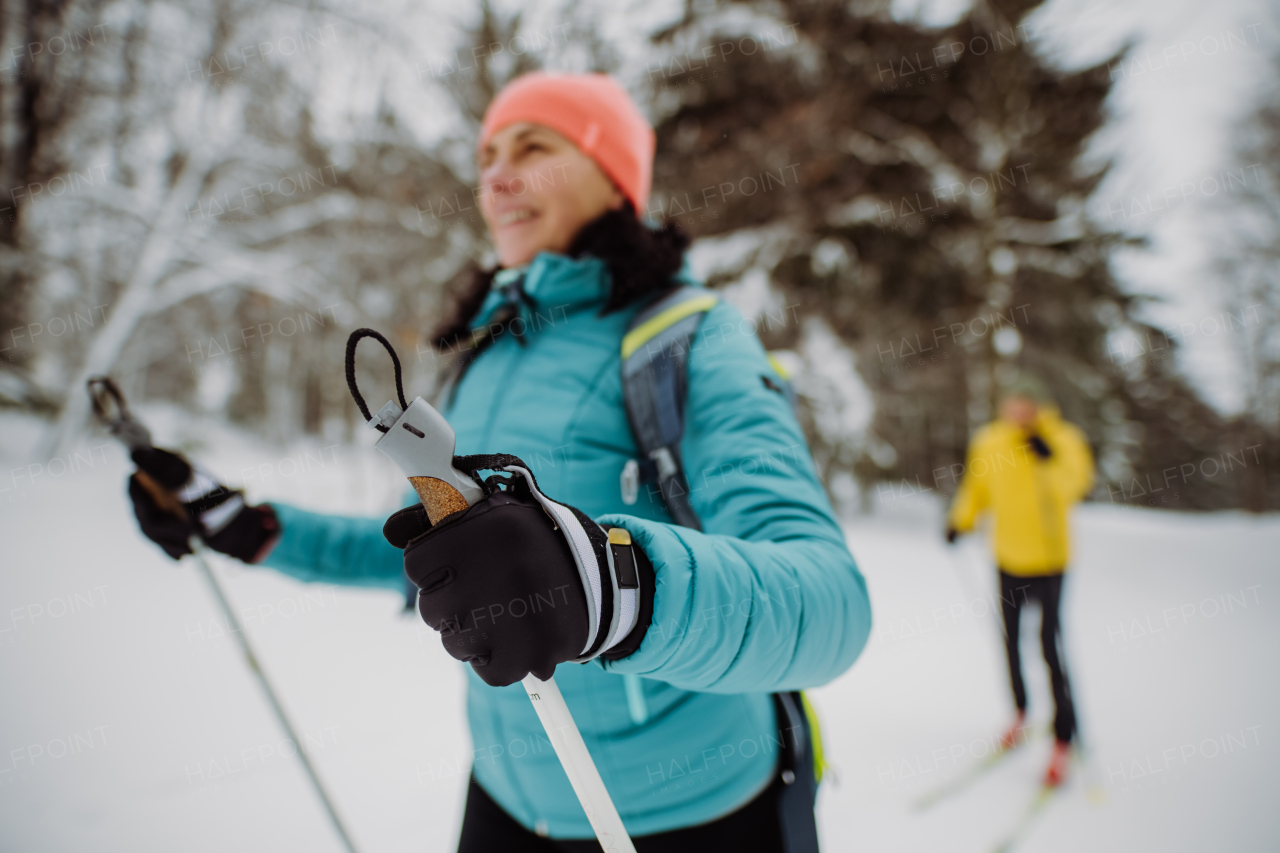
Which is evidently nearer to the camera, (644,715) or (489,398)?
(644,715)

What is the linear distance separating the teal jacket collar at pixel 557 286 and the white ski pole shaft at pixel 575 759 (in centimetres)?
80

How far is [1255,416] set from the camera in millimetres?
15195

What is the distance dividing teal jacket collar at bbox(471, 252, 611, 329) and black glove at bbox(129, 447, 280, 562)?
902 mm

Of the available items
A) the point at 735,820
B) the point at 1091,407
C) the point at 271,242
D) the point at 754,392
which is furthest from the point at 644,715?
the point at 1091,407

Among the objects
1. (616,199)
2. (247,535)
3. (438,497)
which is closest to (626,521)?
(438,497)

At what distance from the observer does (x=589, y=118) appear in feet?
5.10

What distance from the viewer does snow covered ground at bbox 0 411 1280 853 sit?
2.63 metres

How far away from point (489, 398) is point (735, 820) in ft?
3.21

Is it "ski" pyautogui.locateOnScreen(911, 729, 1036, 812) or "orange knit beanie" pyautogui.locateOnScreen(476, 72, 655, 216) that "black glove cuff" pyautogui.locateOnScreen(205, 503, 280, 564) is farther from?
"ski" pyautogui.locateOnScreen(911, 729, 1036, 812)

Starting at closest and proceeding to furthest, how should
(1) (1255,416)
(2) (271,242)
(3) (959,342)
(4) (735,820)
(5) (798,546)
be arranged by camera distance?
(5) (798,546), (4) (735,820), (2) (271,242), (3) (959,342), (1) (1255,416)

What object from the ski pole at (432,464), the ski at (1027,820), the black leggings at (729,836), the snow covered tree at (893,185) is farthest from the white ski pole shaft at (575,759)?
the snow covered tree at (893,185)

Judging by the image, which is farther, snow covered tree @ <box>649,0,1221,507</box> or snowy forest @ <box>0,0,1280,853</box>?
snow covered tree @ <box>649,0,1221,507</box>

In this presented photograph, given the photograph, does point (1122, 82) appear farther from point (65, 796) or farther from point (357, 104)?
point (65, 796)

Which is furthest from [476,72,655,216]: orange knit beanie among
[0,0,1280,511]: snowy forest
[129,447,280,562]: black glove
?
[0,0,1280,511]: snowy forest
